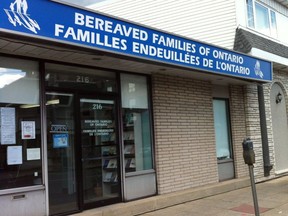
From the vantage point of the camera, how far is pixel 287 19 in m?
14.3

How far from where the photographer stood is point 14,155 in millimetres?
6340

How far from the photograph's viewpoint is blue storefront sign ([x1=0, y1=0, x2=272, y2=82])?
527 centimetres

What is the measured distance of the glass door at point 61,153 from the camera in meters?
6.81

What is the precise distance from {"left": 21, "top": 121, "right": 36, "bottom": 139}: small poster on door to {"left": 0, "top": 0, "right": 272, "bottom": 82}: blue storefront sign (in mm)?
1690

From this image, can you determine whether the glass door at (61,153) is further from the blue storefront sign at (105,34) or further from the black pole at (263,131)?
the black pole at (263,131)

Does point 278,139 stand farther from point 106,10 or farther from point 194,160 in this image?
point 106,10

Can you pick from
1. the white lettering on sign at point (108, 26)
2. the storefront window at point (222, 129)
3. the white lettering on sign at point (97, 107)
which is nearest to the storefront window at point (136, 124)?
the white lettering on sign at point (97, 107)

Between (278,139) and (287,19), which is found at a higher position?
(287,19)

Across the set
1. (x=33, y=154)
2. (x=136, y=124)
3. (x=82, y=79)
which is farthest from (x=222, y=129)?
(x=33, y=154)

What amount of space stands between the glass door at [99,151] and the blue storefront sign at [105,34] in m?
1.53

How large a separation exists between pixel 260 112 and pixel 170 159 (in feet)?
13.8

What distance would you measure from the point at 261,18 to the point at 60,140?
8718 mm

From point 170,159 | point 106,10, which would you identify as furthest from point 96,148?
point 106,10

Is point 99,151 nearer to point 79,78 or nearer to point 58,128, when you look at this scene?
point 58,128
